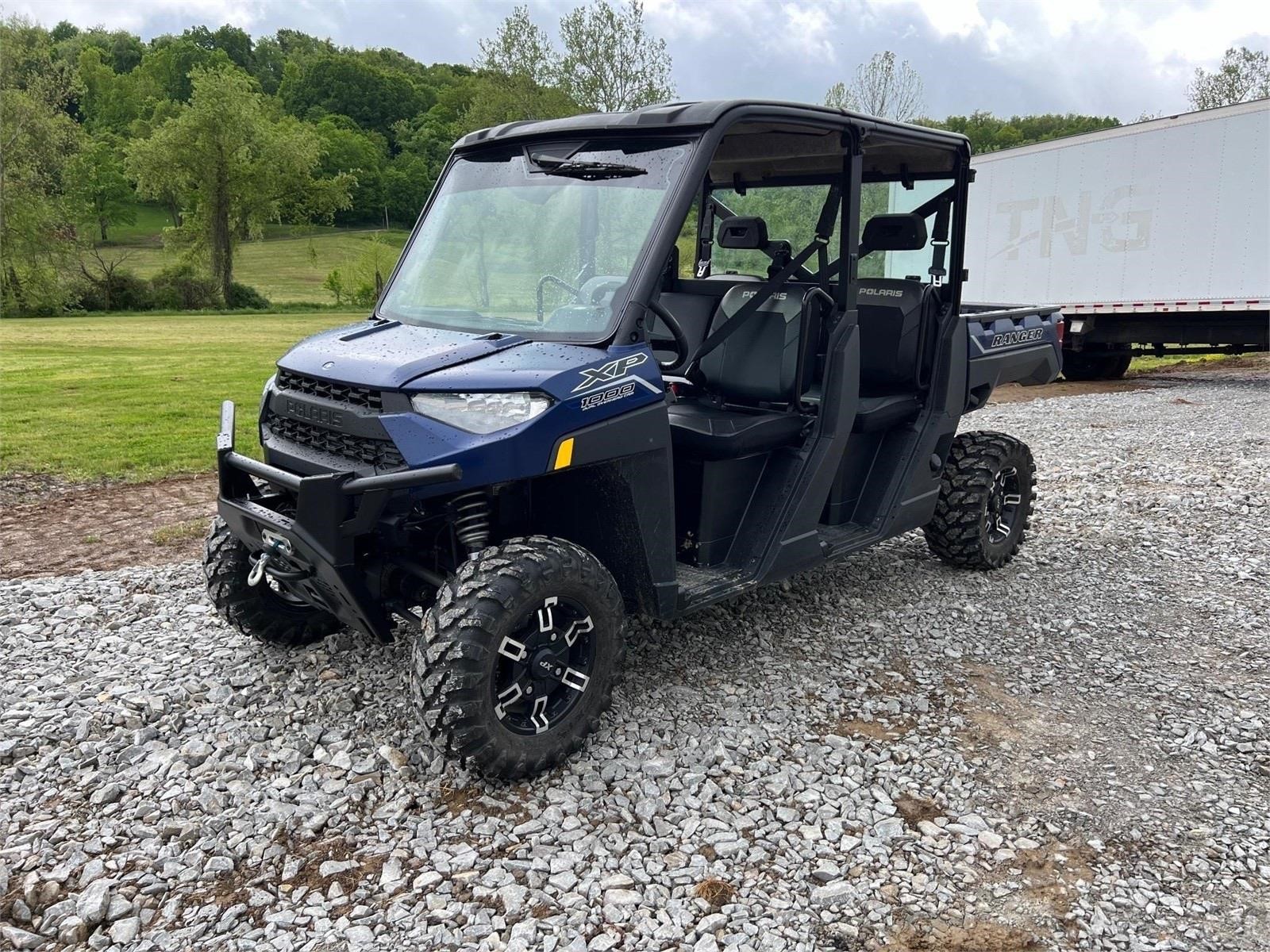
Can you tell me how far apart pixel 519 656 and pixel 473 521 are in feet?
1.81

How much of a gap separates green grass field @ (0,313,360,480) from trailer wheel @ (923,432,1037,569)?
21.6ft

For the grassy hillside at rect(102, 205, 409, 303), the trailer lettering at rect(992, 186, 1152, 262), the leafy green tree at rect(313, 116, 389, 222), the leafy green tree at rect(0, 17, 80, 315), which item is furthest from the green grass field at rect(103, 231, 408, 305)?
the trailer lettering at rect(992, 186, 1152, 262)

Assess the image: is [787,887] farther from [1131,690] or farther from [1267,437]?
[1267,437]

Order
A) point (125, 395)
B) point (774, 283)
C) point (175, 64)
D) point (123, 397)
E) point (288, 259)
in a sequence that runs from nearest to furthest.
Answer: point (774, 283) < point (123, 397) < point (125, 395) < point (288, 259) < point (175, 64)

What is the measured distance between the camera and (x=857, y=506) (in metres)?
5.41

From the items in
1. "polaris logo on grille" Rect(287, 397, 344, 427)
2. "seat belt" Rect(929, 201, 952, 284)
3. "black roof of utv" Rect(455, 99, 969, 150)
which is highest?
"black roof of utv" Rect(455, 99, 969, 150)

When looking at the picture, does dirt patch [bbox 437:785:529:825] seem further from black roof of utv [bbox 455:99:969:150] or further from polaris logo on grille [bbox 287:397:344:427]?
black roof of utv [bbox 455:99:969:150]

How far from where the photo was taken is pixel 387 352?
376cm

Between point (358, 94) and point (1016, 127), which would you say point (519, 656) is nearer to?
point (1016, 127)

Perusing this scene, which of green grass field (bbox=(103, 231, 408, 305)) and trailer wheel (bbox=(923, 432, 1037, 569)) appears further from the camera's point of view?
green grass field (bbox=(103, 231, 408, 305))

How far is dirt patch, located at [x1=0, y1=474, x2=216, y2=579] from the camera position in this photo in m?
6.36

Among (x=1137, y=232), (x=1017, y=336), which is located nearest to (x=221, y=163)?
(x=1137, y=232)

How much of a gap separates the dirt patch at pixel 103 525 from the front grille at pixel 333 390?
2917 mm

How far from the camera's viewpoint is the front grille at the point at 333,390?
140 inches
